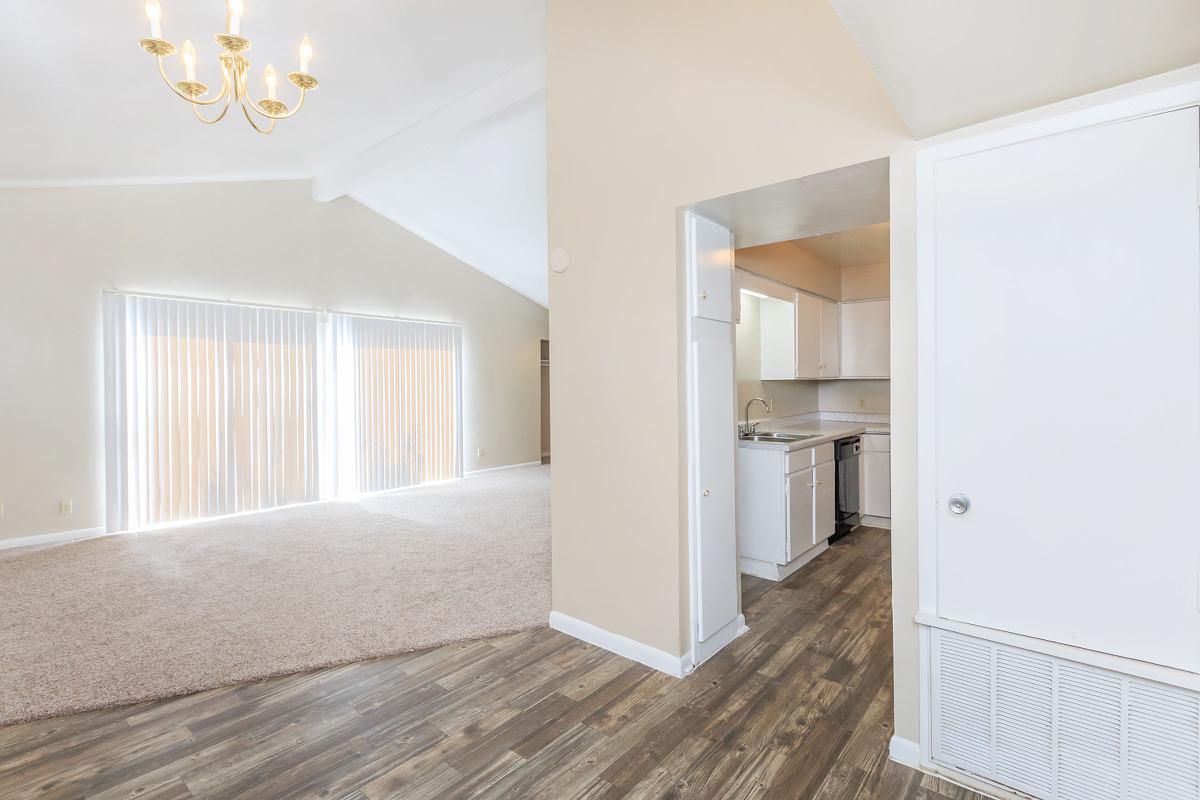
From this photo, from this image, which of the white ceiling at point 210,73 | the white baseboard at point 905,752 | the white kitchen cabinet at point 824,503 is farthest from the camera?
the white kitchen cabinet at point 824,503

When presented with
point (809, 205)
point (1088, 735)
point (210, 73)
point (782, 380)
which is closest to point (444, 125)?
point (210, 73)

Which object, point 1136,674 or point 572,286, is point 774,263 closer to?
point 572,286

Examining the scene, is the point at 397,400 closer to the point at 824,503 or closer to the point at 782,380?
the point at 782,380

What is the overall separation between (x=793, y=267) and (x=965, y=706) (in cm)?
378

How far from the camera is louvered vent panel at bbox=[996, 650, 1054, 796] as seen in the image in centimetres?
166

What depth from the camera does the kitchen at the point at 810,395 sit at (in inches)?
149

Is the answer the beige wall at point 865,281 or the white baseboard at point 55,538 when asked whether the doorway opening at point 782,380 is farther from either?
the white baseboard at point 55,538

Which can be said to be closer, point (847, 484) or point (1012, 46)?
point (1012, 46)

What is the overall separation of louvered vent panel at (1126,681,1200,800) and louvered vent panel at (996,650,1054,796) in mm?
179

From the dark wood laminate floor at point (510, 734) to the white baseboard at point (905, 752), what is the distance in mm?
35

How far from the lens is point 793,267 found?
15.9 ft

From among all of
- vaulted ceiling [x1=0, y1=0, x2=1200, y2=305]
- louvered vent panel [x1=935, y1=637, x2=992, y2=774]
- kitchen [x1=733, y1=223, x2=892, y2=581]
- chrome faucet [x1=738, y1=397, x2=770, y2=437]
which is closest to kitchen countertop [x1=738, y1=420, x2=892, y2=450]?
kitchen [x1=733, y1=223, x2=892, y2=581]

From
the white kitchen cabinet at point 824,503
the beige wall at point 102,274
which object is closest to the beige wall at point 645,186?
the white kitchen cabinet at point 824,503

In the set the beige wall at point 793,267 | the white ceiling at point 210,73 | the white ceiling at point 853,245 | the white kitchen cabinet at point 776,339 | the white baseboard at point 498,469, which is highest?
the white ceiling at point 210,73
